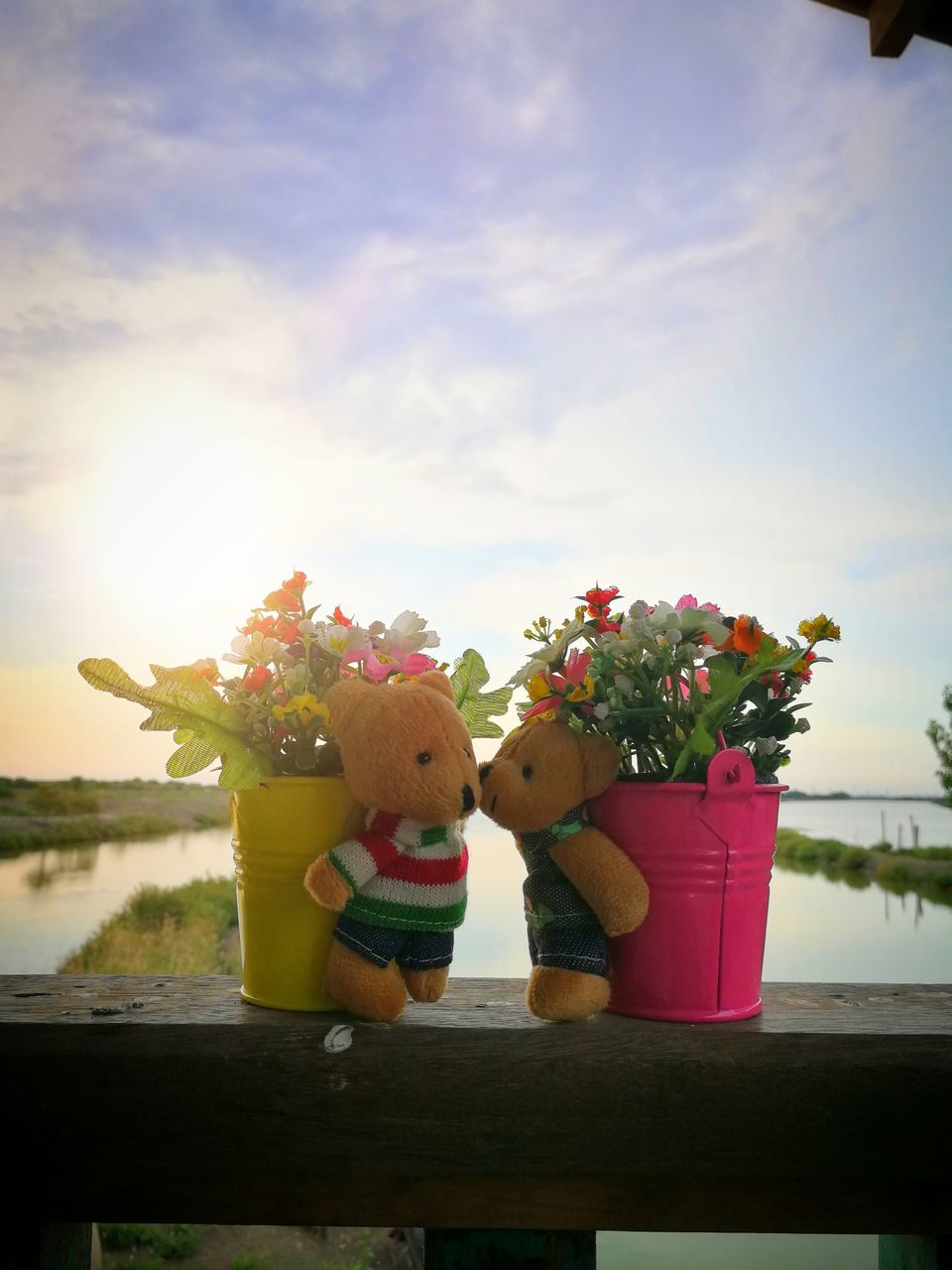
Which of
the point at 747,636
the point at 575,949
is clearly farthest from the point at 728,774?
the point at 575,949

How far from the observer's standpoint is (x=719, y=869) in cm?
A: 104

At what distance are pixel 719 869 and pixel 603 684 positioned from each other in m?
0.23

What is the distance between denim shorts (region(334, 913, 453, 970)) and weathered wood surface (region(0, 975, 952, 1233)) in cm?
6

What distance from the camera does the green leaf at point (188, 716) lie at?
1.08 m

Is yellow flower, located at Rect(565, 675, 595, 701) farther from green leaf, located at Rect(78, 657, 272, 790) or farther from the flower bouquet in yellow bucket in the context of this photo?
green leaf, located at Rect(78, 657, 272, 790)

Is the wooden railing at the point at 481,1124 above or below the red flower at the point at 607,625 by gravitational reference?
below

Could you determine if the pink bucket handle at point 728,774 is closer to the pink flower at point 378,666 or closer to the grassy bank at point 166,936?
the pink flower at point 378,666

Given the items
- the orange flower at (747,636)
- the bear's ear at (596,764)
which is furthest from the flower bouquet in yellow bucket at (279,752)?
the orange flower at (747,636)

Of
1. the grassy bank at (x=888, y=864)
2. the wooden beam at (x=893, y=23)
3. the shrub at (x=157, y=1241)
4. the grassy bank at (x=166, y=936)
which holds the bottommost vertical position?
the shrub at (x=157, y=1241)

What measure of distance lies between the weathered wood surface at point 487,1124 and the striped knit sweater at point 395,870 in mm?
117

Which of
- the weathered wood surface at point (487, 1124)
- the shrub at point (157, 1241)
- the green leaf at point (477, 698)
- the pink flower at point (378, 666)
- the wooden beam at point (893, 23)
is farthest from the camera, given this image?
the shrub at point (157, 1241)

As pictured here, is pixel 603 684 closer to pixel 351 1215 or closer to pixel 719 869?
pixel 719 869

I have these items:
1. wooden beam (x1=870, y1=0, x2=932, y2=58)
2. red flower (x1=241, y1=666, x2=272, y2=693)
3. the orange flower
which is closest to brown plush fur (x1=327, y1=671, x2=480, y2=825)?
red flower (x1=241, y1=666, x2=272, y2=693)

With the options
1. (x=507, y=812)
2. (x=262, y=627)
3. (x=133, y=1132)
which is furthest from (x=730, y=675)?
(x=133, y=1132)
